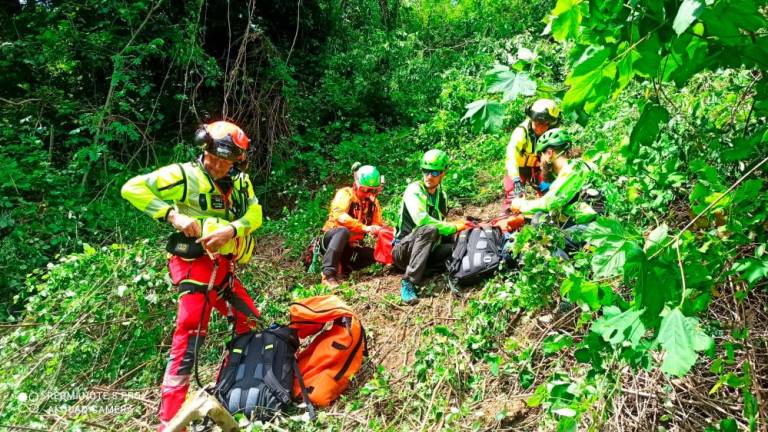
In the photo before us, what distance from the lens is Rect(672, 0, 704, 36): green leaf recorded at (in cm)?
85

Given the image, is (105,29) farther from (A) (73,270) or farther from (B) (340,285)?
(B) (340,285)

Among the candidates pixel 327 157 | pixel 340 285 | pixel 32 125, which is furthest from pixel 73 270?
pixel 327 157

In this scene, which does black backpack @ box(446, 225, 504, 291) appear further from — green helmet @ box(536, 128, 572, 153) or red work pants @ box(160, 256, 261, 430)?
red work pants @ box(160, 256, 261, 430)

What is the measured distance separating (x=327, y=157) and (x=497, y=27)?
17.0ft

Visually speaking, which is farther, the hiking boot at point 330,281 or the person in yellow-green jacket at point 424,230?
Answer: the hiking boot at point 330,281

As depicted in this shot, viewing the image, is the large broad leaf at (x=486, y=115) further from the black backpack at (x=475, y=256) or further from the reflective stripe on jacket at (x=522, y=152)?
the reflective stripe on jacket at (x=522, y=152)

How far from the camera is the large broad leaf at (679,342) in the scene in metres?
0.98

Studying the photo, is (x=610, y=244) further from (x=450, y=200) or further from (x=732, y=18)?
(x=450, y=200)

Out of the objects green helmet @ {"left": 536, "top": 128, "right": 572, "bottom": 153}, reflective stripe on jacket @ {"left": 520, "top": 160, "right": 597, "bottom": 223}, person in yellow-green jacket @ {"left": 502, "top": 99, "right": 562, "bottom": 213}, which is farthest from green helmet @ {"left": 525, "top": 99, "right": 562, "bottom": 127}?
reflective stripe on jacket @ {"left": 520, "top": 160, "right": 597, "bottom": 223}

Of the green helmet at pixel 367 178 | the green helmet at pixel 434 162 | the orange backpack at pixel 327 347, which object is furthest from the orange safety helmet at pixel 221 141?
the green helmet at pixel 367 178

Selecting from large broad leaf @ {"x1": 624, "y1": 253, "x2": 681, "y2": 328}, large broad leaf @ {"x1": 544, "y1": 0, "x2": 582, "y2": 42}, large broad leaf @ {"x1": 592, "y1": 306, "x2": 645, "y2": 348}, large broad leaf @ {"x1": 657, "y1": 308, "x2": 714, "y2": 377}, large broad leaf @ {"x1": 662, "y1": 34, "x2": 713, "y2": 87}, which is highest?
large broad leaf @ {"x1": 544, "y1": 0, "x2": 582, "y2": 42}

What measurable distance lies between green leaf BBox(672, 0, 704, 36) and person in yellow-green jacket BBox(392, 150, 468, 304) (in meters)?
3.99

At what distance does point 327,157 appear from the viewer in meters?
9.15

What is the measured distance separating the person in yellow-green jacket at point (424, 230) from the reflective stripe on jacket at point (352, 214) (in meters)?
0.76
